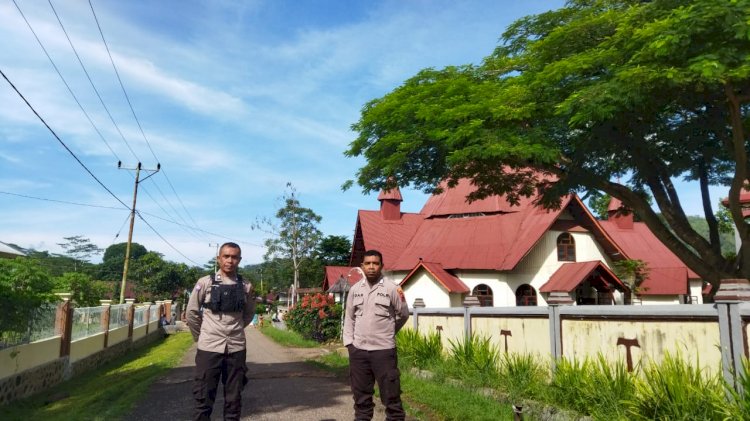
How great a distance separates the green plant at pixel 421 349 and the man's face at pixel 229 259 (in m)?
5.41

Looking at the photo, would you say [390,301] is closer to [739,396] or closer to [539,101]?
[739,396]

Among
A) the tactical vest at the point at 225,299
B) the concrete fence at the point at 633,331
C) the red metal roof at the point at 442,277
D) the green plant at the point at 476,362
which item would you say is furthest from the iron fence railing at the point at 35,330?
the red metal roof at the point at 442,277

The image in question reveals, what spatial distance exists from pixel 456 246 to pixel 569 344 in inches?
772

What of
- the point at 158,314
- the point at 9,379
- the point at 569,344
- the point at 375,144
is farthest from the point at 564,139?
the point at 158,314

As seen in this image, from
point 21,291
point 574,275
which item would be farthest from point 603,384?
point 574,275

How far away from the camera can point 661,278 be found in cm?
2961

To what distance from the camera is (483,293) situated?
80.4ft

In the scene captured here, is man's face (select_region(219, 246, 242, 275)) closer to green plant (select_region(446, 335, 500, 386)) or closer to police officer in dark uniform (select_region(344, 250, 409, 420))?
police officer in dark uniform (select_region(344, 250, 409, 420))

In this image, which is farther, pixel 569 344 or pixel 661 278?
pixel 661 278

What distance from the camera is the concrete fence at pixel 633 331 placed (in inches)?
187

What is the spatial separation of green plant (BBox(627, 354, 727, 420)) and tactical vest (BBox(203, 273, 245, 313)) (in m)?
3.76

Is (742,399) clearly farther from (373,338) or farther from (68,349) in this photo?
(68,349)

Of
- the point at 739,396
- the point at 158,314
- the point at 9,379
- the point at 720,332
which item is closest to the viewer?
the point at 739,396

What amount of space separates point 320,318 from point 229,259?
15.5 metres
